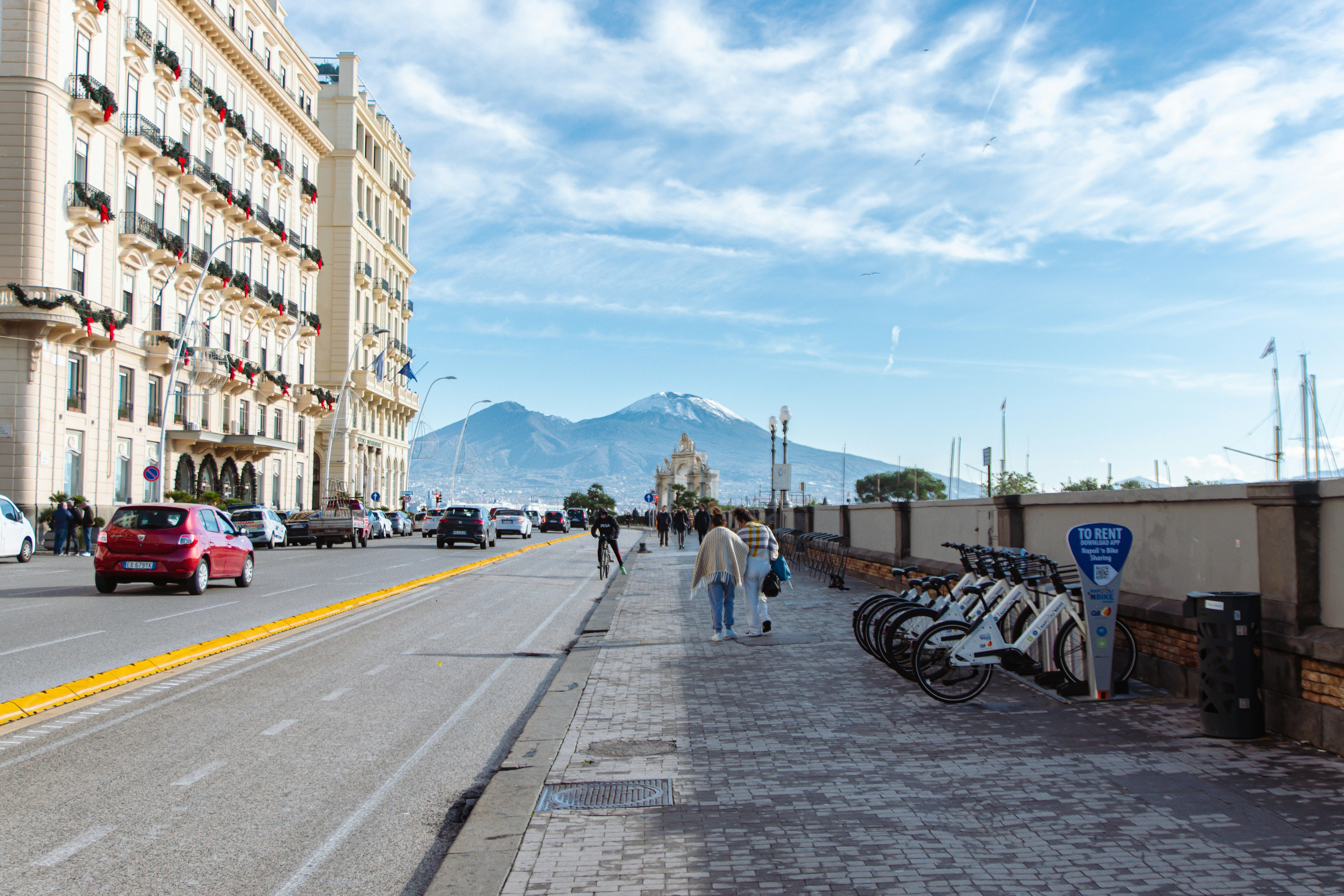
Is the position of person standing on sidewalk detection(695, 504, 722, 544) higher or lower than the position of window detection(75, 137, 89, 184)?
lower

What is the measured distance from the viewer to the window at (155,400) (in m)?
43.1

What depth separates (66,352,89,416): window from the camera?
1471 inches

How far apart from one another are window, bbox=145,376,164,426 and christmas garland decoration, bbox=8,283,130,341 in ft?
10.9

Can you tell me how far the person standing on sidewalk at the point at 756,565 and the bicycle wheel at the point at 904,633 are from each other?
3596mm

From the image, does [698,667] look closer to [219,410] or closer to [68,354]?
[68,354]

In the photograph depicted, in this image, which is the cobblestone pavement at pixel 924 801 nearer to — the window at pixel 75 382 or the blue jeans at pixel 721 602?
the blue jeans at pixel 721 602

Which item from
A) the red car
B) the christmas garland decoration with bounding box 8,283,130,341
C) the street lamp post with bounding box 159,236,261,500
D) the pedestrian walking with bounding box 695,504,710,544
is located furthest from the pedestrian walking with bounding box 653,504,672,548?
the red car

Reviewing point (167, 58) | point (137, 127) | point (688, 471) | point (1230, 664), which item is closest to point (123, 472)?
point (137, 127)

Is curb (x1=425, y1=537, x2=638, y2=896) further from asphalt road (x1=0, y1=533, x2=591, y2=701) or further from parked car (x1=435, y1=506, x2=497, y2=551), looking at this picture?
parked car (x1=435, y1=506, x2=497, y2=551)

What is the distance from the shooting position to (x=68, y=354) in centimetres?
3750

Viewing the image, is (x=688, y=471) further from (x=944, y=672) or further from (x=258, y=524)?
(x=944, y=672)

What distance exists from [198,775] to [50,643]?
6.65 meters

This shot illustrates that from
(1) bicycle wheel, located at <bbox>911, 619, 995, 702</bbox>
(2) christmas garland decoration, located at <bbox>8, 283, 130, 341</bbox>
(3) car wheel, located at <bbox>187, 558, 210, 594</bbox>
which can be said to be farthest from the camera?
(2) christmas garland decoration, located at <bbox>8, 283, 130, 341</bbox>

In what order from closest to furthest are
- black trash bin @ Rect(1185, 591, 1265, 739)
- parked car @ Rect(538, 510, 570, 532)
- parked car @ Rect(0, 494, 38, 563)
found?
black trash bin @ Rect(1185, 591, 1265, 739)
parked car @ Rect(0, 494, 38, 563)
parked car @ Rect(538, 510, 570, 532)
